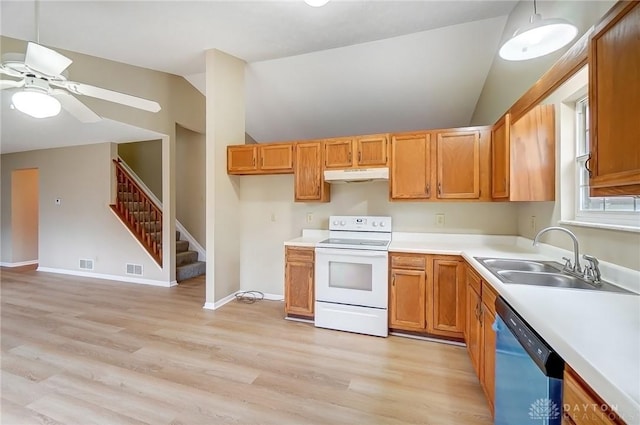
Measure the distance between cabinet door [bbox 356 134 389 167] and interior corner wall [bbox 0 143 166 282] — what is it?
12.6 ft

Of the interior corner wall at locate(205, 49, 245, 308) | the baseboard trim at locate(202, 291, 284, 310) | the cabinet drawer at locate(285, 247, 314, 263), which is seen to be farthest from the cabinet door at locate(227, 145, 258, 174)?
the baseboard trim at locate(202, 291, 284, 310)

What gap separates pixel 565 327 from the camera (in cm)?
100

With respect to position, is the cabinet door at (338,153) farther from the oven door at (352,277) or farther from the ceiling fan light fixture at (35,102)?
the ceiling fan light fixture at (35,102)

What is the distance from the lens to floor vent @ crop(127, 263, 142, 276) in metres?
4.89

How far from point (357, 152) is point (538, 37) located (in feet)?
5.87

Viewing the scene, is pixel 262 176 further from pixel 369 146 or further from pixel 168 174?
pixel 168 174

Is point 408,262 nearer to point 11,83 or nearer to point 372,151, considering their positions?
point 372,151

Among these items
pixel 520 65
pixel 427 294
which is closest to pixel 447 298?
pixel 427 294

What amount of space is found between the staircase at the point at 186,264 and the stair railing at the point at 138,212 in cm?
40

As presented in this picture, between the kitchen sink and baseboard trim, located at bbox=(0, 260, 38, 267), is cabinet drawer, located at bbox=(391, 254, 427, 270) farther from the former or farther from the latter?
baseboard trim, located at bbox=(0, 260, 38, 267)

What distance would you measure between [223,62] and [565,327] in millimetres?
4085

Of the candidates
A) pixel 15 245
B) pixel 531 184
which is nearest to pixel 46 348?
pixel 531 184

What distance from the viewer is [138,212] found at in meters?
5.47

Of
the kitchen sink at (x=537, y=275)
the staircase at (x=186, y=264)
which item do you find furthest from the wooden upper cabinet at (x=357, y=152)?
the staircase at (x=186, y=264)
